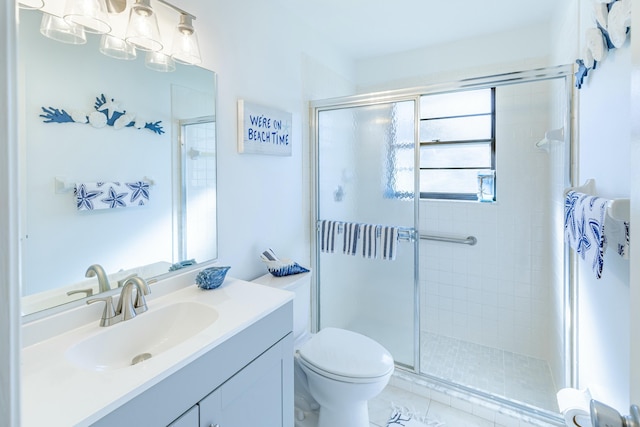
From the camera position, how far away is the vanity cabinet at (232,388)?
81cm

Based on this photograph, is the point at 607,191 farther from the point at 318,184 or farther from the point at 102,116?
the point at 102,116

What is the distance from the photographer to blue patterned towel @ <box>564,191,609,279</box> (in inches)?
35.0

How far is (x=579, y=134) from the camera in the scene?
155 centimetres

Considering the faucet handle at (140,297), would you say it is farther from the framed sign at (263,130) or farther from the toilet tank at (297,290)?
the framed sign at (263,130)

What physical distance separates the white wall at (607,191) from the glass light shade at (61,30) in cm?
168

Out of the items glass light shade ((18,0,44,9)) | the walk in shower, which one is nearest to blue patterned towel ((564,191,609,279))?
the walk in shower

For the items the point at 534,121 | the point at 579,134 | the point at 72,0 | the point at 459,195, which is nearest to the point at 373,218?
the point at 459,195

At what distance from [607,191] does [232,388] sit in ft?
4.76

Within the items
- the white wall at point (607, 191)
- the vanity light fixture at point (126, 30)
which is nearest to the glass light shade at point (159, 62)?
the vanity light fixture at point (126, 30)

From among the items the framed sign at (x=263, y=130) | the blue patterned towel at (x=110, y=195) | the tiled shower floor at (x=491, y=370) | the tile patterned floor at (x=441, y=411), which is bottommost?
the tile patterned floor at (x=441, y=411)

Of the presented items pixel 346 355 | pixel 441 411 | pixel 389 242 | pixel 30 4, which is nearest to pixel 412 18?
pixel 389 242

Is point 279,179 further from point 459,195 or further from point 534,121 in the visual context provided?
point 534,121

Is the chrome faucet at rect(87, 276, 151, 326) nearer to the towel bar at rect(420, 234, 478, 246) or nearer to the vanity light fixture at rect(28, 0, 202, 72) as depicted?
the vanity light fixture at rect(28, 0, 202, 72)

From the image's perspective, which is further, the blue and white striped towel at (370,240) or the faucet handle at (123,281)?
the blue and white striped towel at (370,240)
